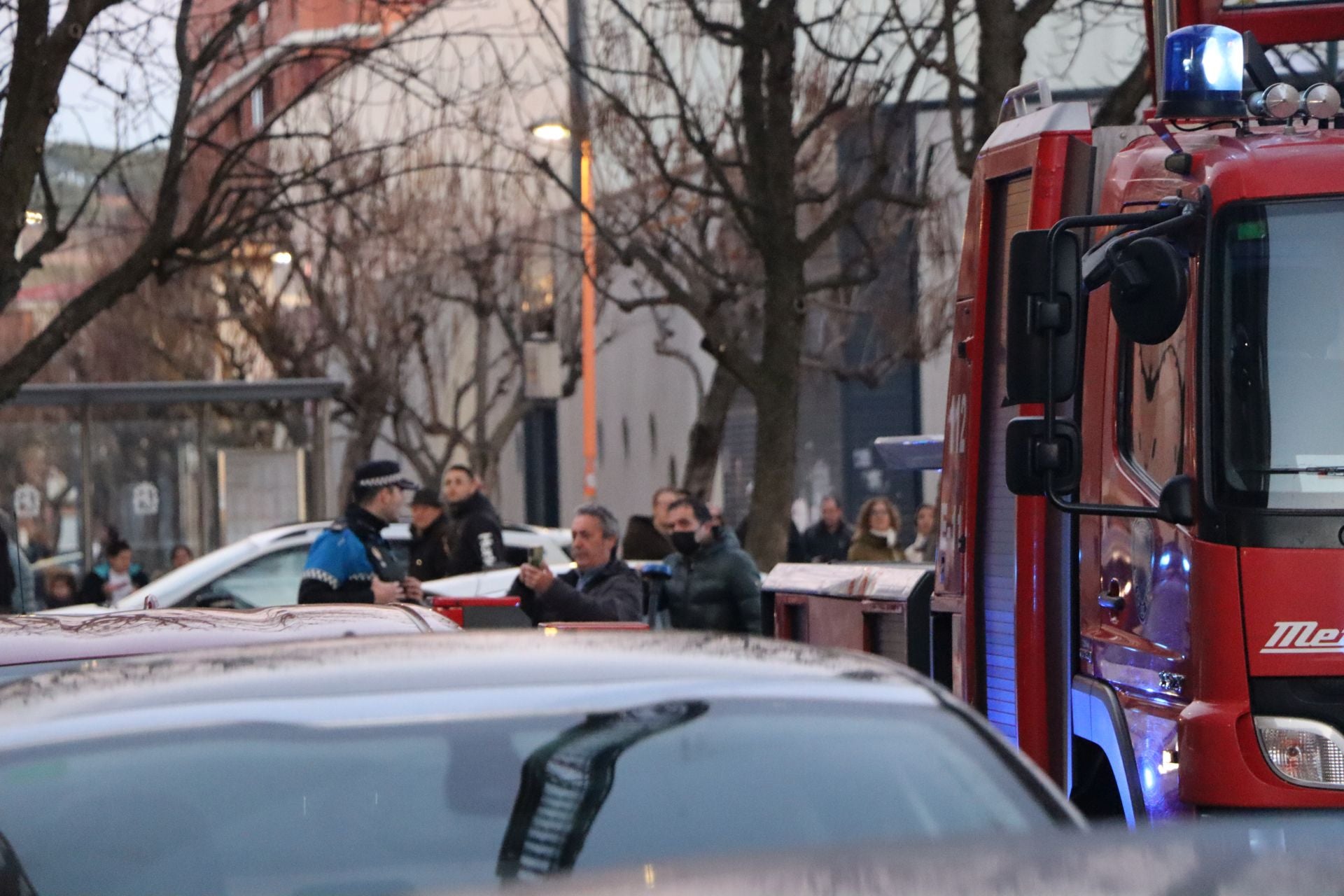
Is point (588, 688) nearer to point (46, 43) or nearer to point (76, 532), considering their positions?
point (46, 43)

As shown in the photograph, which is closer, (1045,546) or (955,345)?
(1045,546)

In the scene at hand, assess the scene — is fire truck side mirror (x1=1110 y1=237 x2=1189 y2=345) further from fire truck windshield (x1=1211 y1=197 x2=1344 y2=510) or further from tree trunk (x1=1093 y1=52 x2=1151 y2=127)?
tree trunk (x1=1093 y1=52 x2=1151 y2=127)

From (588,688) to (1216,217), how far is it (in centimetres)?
330

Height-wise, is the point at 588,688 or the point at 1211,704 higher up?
the point at 588,688

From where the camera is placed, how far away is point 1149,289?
213 inches

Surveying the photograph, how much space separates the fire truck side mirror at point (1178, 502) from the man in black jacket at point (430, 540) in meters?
7.77

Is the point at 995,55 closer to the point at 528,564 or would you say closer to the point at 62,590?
the point at 528,564

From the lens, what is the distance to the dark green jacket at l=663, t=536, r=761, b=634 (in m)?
10.4

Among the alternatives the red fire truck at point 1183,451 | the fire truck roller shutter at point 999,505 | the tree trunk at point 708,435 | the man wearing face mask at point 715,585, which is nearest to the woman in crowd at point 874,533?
the man wearing face mask at point 715,585

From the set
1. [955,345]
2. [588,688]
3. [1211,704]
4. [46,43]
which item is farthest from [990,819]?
[46,43]

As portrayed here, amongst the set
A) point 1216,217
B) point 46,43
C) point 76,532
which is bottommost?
point 76,532

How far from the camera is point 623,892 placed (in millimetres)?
1820

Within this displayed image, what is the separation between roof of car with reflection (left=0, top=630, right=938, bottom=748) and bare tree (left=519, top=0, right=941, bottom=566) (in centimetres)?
1225

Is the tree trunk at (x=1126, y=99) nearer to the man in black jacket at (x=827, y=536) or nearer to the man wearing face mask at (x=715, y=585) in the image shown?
the man wearing face mask at (x=715, y=585)
